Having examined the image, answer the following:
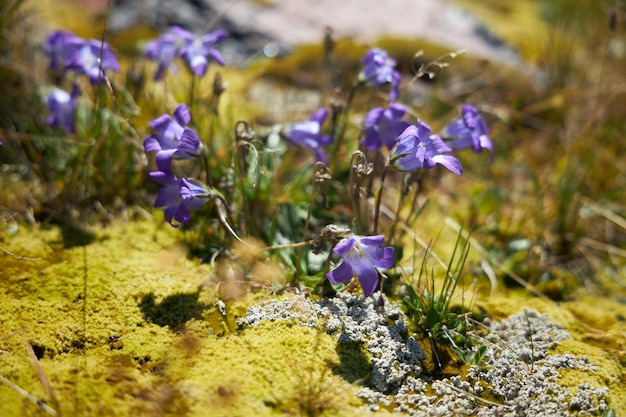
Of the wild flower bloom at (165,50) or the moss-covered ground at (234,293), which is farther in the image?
the wild flower bloom at (165,50)

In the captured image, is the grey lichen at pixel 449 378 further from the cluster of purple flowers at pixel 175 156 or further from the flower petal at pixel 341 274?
the cluster of purple flowers at pixel 175 156

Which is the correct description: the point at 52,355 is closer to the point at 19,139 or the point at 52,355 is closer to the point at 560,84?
the point at 19,139

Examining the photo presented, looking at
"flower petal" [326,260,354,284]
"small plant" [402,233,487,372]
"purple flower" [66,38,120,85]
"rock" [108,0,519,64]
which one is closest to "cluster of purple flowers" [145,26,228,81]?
"purple flower" [66,38,120,85]

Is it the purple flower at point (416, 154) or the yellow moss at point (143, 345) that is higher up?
the purple flower at point (416, 154)

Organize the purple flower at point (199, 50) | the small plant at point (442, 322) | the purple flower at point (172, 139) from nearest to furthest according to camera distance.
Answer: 1. the small plant at point (442, 322)
2. the purple flower at point (172, 139)
3. the purple flower at point (199, 50)

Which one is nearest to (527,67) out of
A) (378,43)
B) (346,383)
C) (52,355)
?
(378,43)

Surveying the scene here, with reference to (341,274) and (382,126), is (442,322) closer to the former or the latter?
(341,274)

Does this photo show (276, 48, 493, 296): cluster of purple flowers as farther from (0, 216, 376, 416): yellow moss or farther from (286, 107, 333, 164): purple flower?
(0, 216, 376, 416): yellow moss

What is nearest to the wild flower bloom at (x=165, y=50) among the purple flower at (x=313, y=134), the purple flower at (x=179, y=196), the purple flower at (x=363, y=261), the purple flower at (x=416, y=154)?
the purple flower at (x=313, y=134)
